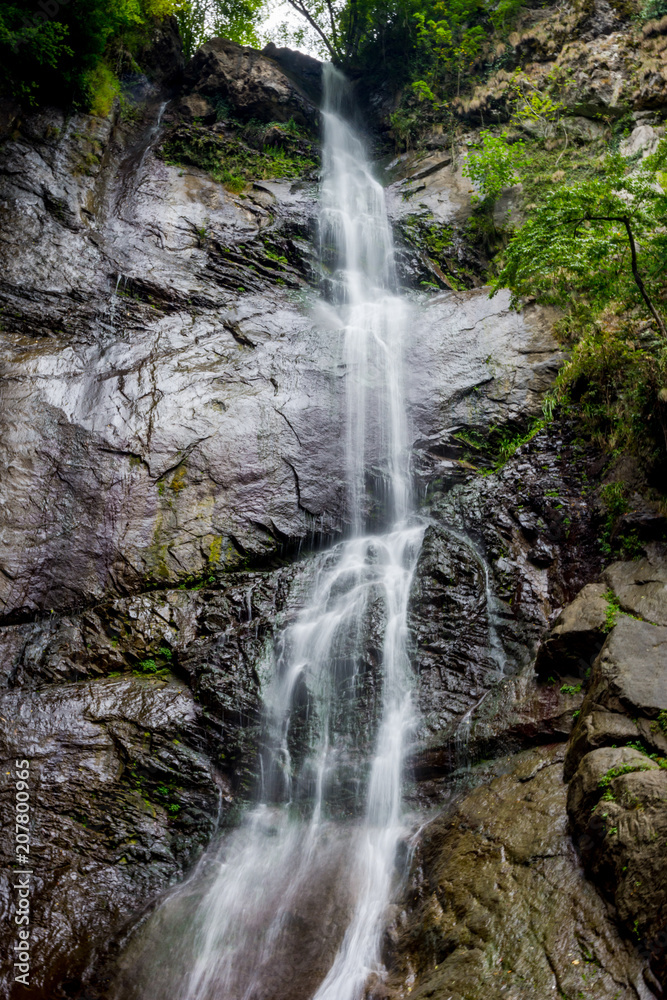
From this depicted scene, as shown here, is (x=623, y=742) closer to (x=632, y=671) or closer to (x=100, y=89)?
(x=632, y=671)

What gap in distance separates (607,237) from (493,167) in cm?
689

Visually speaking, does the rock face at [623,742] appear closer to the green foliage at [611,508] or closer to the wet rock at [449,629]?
the green foliage at [611,508]

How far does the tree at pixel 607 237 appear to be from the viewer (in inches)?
273

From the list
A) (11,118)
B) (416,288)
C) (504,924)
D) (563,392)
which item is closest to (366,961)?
(504,924)

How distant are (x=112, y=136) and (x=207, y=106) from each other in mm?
3106

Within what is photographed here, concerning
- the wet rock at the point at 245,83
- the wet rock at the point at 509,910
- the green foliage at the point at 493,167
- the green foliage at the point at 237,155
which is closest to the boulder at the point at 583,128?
the green foliage at the point at 493,167

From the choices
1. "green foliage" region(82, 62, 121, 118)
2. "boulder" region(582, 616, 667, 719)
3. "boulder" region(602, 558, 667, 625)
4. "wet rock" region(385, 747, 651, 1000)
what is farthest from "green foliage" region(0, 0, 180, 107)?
"wet rock" region(385, 747, 651, 1000)

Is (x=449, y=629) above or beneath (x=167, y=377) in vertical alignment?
beneath

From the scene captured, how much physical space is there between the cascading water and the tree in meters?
3.49

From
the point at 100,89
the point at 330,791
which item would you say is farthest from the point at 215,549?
the point at 100,89

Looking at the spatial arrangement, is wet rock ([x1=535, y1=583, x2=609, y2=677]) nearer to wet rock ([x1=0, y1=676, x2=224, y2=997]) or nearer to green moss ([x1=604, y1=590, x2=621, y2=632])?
green moss ([x1=604, y1=590, x2=621, y2=632])

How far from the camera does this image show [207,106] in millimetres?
15633

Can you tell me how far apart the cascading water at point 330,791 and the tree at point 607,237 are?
11.5ft

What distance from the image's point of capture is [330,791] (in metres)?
6.50
